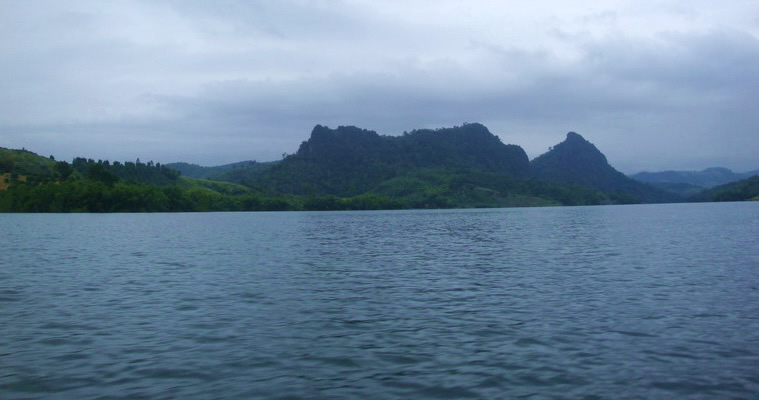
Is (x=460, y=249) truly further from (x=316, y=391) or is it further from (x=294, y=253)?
(x=316, y=391)

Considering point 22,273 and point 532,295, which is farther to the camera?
point 22,273

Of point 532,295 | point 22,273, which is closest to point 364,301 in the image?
point 532,295

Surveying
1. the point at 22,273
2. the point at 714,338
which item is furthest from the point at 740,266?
the point at 22,273

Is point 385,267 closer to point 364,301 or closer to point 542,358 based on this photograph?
point 364,301

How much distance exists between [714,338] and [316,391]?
1465 centimetres

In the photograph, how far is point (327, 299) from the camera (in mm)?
29672

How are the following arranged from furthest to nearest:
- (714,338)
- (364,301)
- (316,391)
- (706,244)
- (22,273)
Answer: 1. (706,244)
2. (22,273)
3. (364,301)
4. (714,338)
5. (316,391)

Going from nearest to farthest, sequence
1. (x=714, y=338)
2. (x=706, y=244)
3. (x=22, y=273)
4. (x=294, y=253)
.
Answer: (x=714, y=338) → (x=22, y=273) → (x=294, y=253) → (x=706, y=244)

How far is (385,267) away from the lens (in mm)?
43688

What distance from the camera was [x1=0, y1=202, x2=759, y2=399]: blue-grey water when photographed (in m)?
15.6

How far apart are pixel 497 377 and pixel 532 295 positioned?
14578 millimetres

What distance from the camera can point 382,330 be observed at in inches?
880

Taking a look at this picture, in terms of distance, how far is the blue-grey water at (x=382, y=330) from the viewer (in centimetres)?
1560

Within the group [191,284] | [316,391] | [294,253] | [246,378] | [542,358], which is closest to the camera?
[316,391]
